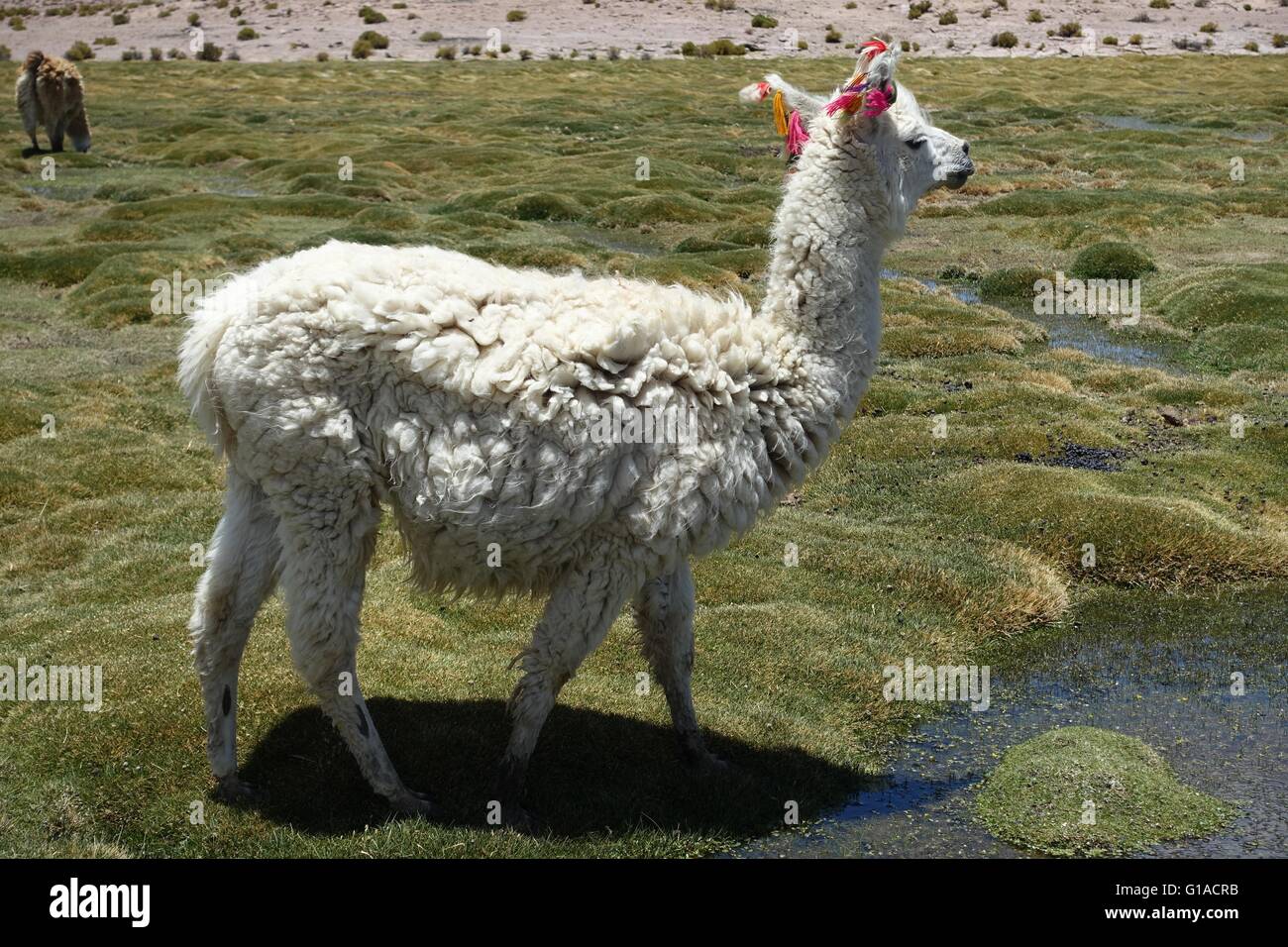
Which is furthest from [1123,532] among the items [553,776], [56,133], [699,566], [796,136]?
[56,133]

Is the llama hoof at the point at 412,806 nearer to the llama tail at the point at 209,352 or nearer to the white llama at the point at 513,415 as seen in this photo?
the white llama at the point at 513,415

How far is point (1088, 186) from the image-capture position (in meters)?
40.8

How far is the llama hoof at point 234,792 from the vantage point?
8075 millimetres

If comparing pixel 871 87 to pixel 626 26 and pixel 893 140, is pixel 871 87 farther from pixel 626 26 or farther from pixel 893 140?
pixel 626 26

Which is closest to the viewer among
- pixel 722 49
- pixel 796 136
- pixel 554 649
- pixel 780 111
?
pixel 554 649

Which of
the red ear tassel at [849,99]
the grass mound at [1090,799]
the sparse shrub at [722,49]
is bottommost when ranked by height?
the grass mound at [1090,799]

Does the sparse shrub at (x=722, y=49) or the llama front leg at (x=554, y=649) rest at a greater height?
the sparse shrub at (x=722, y=49)

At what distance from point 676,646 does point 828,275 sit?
2651 millimetres

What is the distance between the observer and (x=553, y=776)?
28.1 ft

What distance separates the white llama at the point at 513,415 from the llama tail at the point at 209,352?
0.05 feet

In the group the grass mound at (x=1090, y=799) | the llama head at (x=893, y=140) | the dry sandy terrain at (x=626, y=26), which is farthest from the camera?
the dry sandy terrain at (x=626, y=26)

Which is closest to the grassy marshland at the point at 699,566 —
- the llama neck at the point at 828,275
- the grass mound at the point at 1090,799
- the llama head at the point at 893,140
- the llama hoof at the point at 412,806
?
the llama hoof at the point at 412,806

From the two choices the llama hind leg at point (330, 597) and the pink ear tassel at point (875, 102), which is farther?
the pink ear tassel at point (875, 102)
